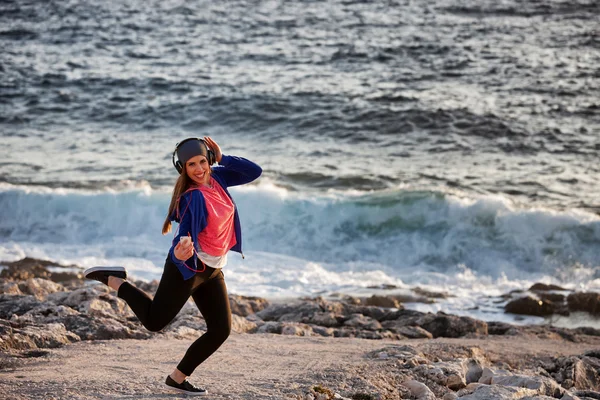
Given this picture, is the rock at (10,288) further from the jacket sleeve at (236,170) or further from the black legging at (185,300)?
the jacket sleeve at (236,170)

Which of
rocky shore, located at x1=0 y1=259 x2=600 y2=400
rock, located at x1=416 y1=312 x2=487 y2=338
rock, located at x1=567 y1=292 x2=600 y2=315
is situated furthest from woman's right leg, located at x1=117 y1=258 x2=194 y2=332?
rock, located at x1=567 y1=292 x2=600 y2=315

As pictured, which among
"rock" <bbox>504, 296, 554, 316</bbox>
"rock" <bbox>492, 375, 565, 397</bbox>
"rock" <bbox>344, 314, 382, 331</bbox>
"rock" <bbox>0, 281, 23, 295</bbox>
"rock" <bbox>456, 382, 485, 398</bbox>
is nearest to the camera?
"rock" <bbox>492, 375, 565, 397</bbox>

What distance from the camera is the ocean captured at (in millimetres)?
14055

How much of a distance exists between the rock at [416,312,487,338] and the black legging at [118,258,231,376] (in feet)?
15.5

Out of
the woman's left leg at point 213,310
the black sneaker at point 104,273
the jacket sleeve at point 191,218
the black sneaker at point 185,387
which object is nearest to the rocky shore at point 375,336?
the black sneaker at point 185,387

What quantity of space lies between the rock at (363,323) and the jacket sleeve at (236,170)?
428 cm

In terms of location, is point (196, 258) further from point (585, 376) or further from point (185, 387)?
point (585, 376)

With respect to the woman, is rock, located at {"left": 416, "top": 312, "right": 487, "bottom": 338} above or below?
below

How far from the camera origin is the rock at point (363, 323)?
9453mm

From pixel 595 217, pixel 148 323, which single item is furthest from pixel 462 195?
pixel 148 323

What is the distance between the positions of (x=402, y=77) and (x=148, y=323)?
18.8 metres

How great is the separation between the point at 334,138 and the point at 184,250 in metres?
15.0

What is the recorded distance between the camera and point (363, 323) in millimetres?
9570

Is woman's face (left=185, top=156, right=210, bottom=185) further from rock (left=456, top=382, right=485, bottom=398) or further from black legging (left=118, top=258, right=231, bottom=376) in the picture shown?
rock (left=456, top=382, right=485, bottom=398)
